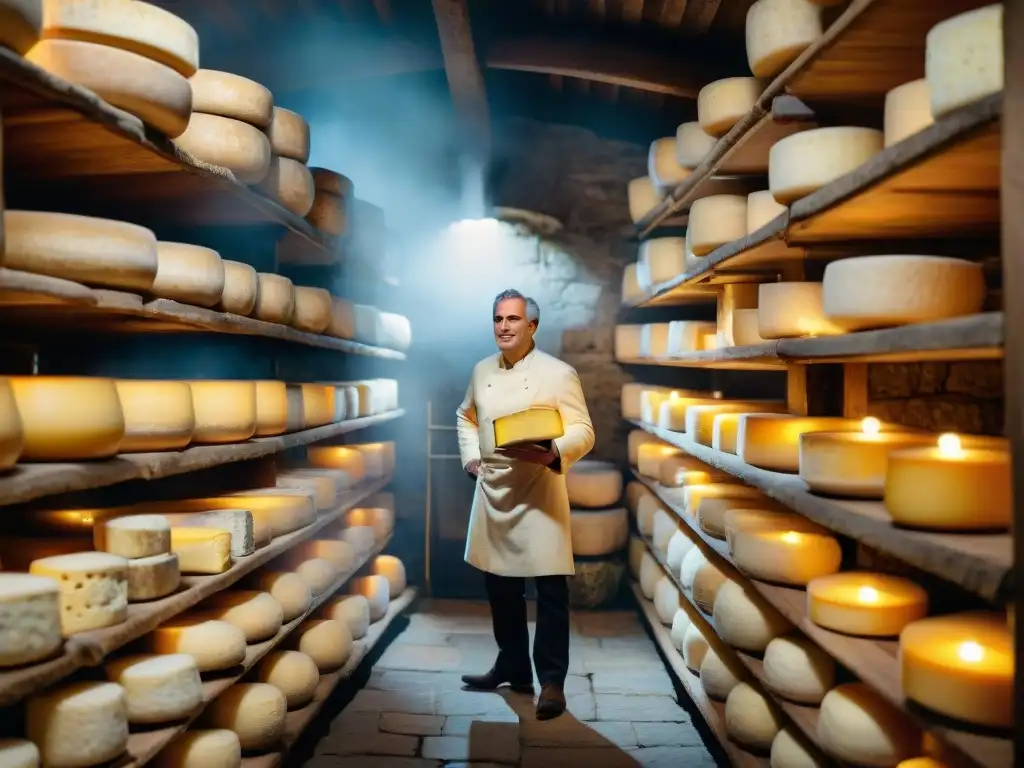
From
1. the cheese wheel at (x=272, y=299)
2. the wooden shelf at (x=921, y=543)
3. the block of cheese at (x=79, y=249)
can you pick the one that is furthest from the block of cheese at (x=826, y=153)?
the cheese wheel at (x=272, y=299)

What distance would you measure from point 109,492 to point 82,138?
134cm

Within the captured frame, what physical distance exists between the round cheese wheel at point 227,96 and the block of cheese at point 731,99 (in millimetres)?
1500

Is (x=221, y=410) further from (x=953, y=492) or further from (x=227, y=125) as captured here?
(x=953, y=492)

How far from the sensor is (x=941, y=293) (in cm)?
165

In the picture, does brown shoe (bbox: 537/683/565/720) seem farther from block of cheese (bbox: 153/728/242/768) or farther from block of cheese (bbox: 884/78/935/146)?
block of cheese (bbox: 884/78/935/146)

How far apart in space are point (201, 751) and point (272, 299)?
4.85 ft

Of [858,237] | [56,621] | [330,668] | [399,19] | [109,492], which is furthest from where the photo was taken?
[399,19]

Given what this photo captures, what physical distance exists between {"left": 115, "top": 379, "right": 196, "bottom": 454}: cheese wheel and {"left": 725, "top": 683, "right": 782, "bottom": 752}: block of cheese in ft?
5.69

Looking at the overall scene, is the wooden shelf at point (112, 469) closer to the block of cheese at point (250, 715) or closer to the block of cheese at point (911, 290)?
the block of cheese at point (250, 715)

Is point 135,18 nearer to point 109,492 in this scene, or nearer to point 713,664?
point 109,492

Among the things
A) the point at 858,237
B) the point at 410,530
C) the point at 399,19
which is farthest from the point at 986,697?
the point at 410,530

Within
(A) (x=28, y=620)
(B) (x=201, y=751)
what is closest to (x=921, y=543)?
(A) (x=28, y=620)

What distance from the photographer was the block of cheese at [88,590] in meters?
1.91

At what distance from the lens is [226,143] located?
8.92 ft
